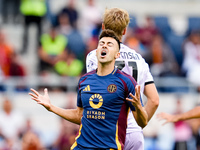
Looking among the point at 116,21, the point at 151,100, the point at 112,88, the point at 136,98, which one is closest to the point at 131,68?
the point at 151,100

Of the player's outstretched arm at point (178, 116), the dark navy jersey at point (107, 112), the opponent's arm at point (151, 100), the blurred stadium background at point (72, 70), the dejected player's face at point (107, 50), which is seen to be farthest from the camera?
the blurred stadium background at point (72, 70)

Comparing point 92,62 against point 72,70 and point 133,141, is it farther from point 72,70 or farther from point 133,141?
point 72,70

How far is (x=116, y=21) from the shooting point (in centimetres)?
599

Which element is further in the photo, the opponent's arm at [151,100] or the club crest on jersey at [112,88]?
the opponent's arm at [151,100]

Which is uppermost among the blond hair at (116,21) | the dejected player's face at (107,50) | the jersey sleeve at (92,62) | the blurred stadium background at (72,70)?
the blond hair at (116,21)

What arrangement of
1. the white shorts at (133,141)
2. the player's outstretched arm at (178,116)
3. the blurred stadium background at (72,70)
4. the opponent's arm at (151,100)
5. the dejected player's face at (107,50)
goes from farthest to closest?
the blurred stadium background at (72,70), the player's outstretched arm at (178,116), the opponent's arm at (151,100), the white shorts at (133,141), the dejected player's face at (107,50)

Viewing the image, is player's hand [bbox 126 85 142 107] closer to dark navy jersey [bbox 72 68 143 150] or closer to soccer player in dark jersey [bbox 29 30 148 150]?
soccer player in dark jersey [bbox 29 30 148 150]

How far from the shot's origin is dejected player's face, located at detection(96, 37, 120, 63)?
218 inches

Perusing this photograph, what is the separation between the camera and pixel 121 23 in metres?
6.00

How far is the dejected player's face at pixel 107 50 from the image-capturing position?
554cm

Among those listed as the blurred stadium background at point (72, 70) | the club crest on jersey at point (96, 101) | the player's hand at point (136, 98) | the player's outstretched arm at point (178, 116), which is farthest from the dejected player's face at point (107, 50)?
the blurred stadium background at point (72, 70)

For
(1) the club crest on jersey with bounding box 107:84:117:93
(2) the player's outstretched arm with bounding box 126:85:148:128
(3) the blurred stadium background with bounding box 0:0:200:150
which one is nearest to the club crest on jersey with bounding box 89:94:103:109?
(1) the club crest on jersey with bounding box 107:84:117:93

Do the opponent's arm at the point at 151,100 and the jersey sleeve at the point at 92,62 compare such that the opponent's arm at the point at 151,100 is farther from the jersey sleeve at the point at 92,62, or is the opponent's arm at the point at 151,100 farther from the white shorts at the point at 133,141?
the jersey sleeve at the point at 92,62

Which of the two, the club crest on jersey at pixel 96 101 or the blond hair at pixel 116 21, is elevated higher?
the blond hair at pixel 116 21
